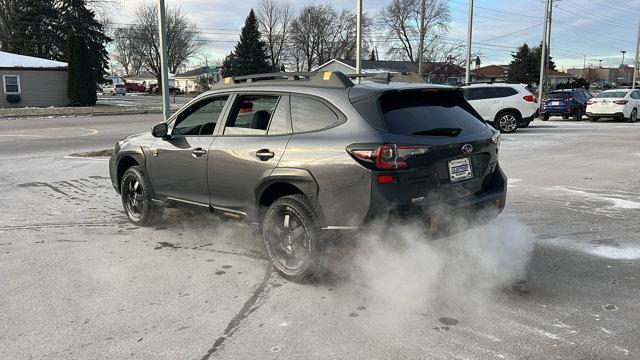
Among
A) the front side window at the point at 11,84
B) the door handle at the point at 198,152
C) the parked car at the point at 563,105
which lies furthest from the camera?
the front side window at the point at 11,84

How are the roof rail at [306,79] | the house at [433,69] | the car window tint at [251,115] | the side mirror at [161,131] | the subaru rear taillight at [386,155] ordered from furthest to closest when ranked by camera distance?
the house at [433,69] < the side mirror at [161,131] < the car window tint at [251,115] < the roof rail at [306,79] < the subaru rear taillight at [386,155]

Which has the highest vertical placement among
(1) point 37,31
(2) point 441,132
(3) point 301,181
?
(1) point 37,31

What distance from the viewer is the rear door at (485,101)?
1745 cm

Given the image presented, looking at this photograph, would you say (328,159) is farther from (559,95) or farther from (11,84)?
(11,84)

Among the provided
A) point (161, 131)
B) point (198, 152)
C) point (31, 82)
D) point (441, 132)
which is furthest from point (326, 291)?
point (31, 82)

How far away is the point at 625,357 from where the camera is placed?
10.1ft

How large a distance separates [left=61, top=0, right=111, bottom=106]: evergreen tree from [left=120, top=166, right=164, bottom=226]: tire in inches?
1267

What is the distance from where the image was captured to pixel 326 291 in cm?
414

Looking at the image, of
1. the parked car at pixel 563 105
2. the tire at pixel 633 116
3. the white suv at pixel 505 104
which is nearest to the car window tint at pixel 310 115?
the white suv at pixel 505 104

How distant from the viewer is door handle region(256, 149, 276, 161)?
4324 mm

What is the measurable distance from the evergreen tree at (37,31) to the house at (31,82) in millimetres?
12265

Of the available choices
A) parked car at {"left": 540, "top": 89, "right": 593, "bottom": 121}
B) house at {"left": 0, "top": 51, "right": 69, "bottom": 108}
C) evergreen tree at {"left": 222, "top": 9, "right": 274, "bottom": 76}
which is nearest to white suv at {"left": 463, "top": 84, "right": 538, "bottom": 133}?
parked car at {"left": 540, "top": 89, "right": 593, "bottom": 121}

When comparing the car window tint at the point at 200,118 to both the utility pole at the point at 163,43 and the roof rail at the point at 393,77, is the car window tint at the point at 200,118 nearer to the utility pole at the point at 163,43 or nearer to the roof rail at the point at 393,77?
the roof rail at the point at 393,77

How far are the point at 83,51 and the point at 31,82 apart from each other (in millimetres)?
4237
